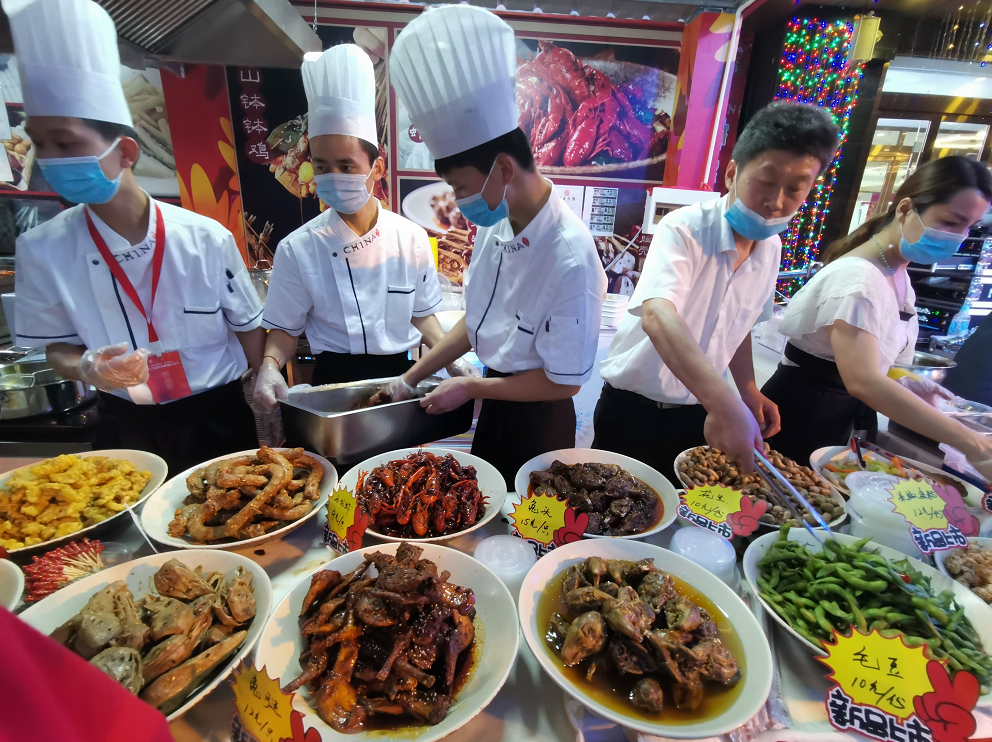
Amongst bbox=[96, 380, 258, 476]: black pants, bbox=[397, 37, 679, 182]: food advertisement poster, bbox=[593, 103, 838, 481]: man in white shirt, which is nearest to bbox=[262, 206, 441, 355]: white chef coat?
bbox=[96, 380, 258, 476]: black pants

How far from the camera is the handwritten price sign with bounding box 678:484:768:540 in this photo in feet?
4.48

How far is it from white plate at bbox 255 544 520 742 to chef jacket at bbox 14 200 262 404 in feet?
4.63

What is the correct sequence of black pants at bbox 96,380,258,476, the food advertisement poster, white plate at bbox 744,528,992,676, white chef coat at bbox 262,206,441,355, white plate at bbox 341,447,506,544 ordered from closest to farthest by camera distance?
white plate at bbox 744,528,992,676, white plate at bbox 341,447,506,544, black pants at bbox 96,380,258,476, white chef coat at bbox 262,206,441,355, the food advertisement poster

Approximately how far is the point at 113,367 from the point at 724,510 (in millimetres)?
2284

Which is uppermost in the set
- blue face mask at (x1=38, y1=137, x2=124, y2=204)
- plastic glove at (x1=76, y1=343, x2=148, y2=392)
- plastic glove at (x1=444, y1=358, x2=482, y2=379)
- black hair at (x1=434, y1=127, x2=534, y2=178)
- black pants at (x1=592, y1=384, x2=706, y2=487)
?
black hair at (x1=434, y1=127, x2=534, y2=178)

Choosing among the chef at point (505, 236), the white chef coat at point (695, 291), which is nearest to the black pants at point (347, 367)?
the chef at point (505, 236)

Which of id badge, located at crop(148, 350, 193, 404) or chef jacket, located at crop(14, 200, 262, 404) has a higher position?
chef jacket, located at crop(14, 200, 262, 404)

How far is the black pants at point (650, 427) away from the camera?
2383 mm

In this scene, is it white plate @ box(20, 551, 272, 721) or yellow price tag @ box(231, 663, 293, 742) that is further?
white plate @ box(20, 551, 272, 721)

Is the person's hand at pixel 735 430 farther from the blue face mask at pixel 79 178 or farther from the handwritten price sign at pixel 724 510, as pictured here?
the blue face mask at pixel 79 178

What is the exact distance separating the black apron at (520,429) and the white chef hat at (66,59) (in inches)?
72.1

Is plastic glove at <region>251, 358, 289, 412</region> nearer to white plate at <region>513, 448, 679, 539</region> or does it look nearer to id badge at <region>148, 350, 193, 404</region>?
id badge at <region>148, 350, 193, 404</region>

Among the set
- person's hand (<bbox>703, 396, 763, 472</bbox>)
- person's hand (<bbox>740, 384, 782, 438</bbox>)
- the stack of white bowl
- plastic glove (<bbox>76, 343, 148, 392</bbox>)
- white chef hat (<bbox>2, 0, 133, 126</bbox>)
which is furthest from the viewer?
the stack of white bowl

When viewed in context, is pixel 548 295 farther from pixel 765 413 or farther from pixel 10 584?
pixel 10 584
